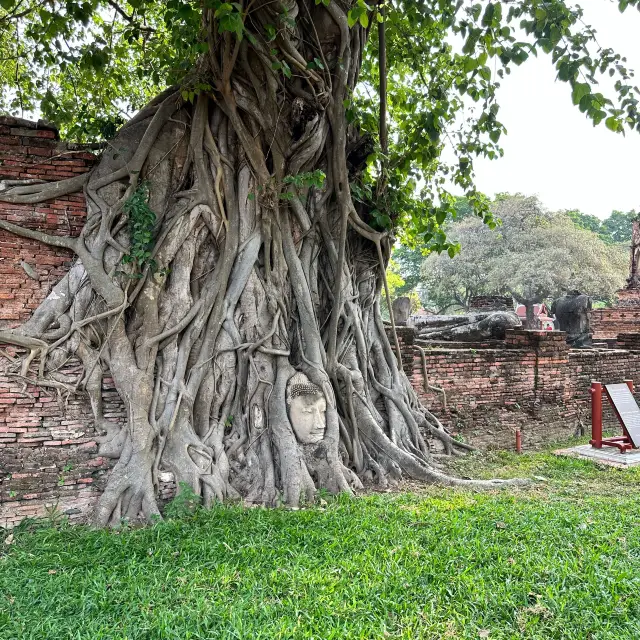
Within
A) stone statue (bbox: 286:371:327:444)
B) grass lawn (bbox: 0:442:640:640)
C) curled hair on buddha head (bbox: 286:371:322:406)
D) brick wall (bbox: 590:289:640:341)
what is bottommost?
grass lawn (bbox: 0:442:640:640)

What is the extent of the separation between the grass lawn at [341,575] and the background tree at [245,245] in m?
0.65

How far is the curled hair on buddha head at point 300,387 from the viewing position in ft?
15.3

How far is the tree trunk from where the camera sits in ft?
14.1

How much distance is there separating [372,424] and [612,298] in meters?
23.7

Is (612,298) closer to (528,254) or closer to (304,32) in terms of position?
(528,254)

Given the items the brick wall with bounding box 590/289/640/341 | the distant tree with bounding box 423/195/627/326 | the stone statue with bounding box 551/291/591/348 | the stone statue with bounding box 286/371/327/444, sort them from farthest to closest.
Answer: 1. the distant tree with bounding box 423/195/627/326
2. the brick wall with bounding box 590/289/640/341
3. the stone statue with bounding box 551/291/591/348
4. the stone statue with bounding box 286/371/327/444

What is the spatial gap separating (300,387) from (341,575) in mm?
2016

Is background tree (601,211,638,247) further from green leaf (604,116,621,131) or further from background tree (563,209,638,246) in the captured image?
green leaf (604,116,621,131)

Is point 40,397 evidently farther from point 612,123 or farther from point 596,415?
point 596,415

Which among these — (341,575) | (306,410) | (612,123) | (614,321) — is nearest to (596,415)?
(306,410)

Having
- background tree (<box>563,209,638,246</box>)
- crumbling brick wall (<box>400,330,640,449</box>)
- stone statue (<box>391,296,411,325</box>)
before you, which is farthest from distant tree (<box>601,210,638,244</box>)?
crumbling brick wall (<box>400,330,640,449</box>)

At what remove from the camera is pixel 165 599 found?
2619 millimetres

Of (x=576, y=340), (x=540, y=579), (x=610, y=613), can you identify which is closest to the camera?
(x=610, y=613)

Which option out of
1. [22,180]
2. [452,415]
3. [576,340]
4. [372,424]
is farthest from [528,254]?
[22,180]
